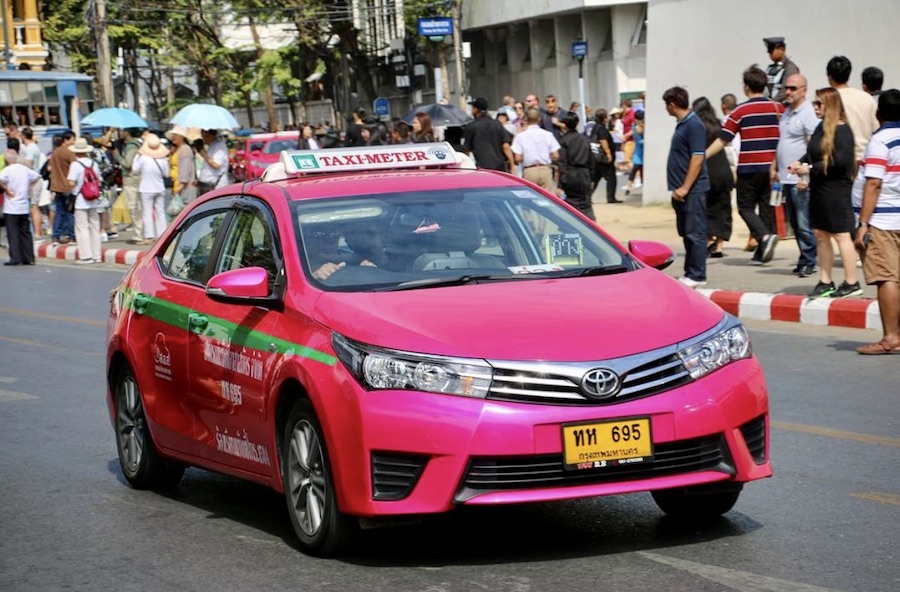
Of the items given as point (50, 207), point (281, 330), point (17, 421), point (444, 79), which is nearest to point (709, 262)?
point (17, 421)

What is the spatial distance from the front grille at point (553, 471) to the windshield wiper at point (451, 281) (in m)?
1.04

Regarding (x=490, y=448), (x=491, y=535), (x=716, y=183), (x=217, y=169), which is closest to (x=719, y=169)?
(x=716, y=183)

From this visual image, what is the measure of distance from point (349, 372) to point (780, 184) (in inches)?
495

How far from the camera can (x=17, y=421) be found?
10.7m

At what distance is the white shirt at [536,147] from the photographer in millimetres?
20953

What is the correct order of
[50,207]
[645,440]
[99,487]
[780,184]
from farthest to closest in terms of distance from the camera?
1. [50,207]
2. [780,184]
3. [99,487]
4. [645,440]

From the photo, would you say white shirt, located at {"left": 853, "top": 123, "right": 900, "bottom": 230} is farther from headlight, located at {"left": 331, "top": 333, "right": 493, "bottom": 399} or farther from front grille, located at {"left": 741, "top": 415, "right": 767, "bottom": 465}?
headlight, located at {"left": 331, "top": 333, "right": 493, "bottom": 399}

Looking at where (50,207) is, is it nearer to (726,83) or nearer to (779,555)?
(726,83)

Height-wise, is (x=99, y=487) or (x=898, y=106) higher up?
(x=898, y=106)

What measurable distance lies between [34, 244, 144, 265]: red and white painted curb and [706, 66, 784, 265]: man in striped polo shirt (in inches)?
404

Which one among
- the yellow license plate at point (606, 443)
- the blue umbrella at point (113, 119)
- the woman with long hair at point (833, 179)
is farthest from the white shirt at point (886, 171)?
the blue umbrella at point (113, 119)

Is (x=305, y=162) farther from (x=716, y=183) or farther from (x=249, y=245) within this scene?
(x=716, y=183)

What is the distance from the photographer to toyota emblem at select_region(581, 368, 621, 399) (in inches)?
228

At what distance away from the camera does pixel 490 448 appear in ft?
18.9
